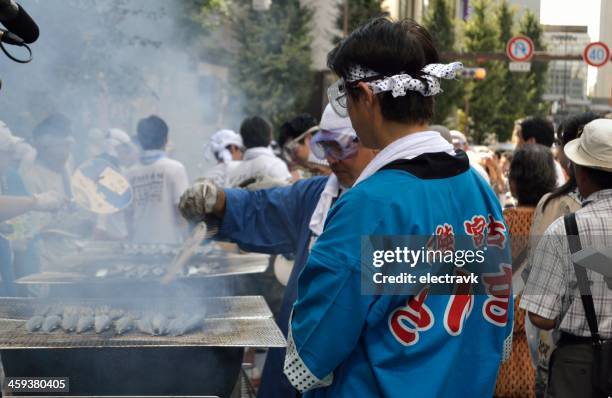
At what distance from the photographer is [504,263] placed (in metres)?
2.35

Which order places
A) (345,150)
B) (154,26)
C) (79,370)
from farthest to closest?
(154,26) → (345,150) → (79,370)

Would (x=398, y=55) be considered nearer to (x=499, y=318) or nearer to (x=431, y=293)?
(x=431, y=293)

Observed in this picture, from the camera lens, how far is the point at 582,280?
10.3 ft

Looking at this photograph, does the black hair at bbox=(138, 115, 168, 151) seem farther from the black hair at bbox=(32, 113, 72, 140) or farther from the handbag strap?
the handbag strap

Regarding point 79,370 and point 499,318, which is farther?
point 79,370

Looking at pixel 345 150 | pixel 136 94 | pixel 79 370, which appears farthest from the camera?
pixel 136 94

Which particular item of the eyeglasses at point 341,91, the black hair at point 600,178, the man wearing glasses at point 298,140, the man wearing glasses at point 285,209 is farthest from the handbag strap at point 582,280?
the man wearing glasses at point 298,140

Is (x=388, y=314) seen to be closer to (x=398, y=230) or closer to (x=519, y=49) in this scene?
(x=398, y=230)

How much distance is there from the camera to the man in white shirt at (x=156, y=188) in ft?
23.0

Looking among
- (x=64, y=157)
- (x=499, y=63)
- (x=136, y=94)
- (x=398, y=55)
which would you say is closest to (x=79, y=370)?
(x=398, y=55)

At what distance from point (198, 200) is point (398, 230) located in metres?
1.71

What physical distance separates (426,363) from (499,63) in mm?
50411

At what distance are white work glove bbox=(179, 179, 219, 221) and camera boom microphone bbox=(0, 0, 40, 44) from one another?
3.91 feet

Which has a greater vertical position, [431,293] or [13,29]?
[13,29]
